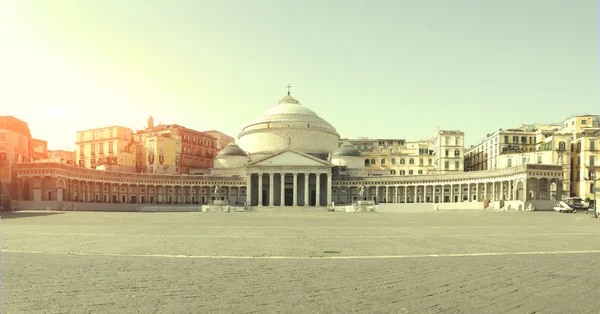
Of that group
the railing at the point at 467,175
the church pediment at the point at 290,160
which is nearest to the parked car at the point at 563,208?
the railing at the point at 467,175

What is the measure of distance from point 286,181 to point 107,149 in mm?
42084

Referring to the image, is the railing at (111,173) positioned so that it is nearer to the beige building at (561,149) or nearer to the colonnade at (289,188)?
the colonnade at (289,188)

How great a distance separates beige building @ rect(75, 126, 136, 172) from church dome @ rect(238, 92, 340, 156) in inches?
1224

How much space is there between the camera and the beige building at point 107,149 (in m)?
89.4

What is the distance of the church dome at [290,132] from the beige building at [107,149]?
102 ft

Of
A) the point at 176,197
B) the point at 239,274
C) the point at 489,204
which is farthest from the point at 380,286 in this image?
the point at 176,197

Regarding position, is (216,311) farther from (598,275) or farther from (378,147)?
(378,147)

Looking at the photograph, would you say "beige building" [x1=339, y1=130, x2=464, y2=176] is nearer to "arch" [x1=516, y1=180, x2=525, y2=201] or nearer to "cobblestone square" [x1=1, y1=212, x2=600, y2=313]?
"arch" [x1=516, y1=180, x2=525, y2=201]

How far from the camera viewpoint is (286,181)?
3556 inches

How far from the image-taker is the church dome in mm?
103375

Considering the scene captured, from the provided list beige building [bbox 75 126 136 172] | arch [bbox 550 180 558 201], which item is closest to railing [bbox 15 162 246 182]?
beige building [bbox 75 126 136 172]

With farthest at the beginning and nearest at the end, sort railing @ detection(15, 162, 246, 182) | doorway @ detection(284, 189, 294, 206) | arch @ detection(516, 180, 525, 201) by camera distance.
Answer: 1. doorway @ detection(284, 189, 294, 206)
2. arch @ detection(516, 180, 525, 201)
3. railing @ detection(15, 162, 246, 182)

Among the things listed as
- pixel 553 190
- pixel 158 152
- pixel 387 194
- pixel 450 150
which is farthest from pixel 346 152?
pixel 158 152

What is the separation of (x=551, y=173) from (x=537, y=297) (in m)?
70.3
